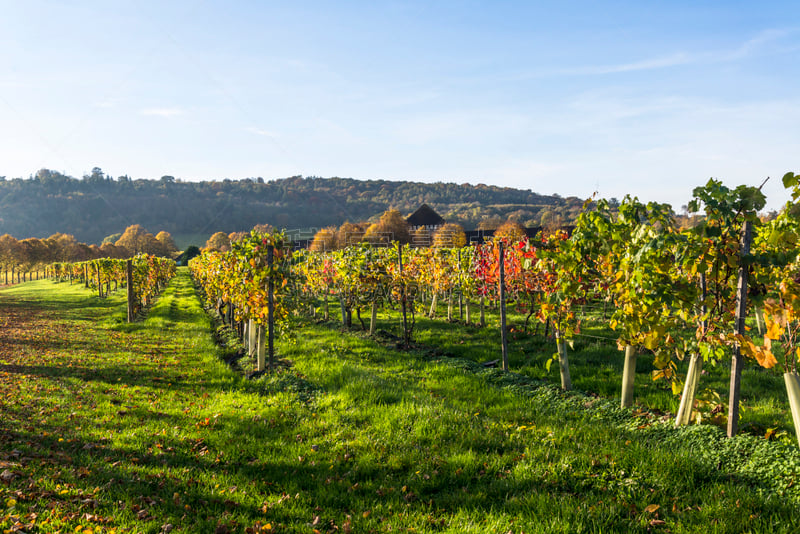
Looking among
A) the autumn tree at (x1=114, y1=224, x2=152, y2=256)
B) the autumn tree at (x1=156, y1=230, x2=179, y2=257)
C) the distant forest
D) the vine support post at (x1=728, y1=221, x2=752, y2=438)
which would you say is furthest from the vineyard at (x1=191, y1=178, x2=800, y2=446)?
the distant forest

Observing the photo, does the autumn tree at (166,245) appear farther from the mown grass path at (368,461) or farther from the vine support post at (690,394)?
the vine support post at (690,394)

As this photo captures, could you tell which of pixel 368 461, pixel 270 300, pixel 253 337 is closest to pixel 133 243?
pixel 253 337

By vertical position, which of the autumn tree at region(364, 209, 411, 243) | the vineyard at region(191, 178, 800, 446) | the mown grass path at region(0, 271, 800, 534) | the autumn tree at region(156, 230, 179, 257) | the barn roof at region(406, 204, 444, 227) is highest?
the barn roof at region(406, 204, 444, 227)

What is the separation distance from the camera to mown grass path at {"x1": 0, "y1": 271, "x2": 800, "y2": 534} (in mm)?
3781

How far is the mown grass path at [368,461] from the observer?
12.4ft

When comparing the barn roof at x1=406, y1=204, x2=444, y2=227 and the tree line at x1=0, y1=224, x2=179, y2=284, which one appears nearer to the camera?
the tree line at x1=0, y1=224, x2=179, y2=284

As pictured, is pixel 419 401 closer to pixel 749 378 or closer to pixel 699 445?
pixel 699 445

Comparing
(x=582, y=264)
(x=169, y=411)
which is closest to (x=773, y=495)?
(x=582, y=264)

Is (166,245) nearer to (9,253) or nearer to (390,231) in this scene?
(9,253)

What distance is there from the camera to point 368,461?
4953 mm

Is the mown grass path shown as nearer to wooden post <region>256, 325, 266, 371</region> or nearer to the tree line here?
wooden post <region>256, 325, 266, 371</region>

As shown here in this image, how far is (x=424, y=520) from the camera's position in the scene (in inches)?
152

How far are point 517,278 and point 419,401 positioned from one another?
7.36 meters

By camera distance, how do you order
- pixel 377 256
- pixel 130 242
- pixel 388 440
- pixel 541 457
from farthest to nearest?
pixel 130 242, pixel 377 256, pixel 388 440, pixel 541 457
